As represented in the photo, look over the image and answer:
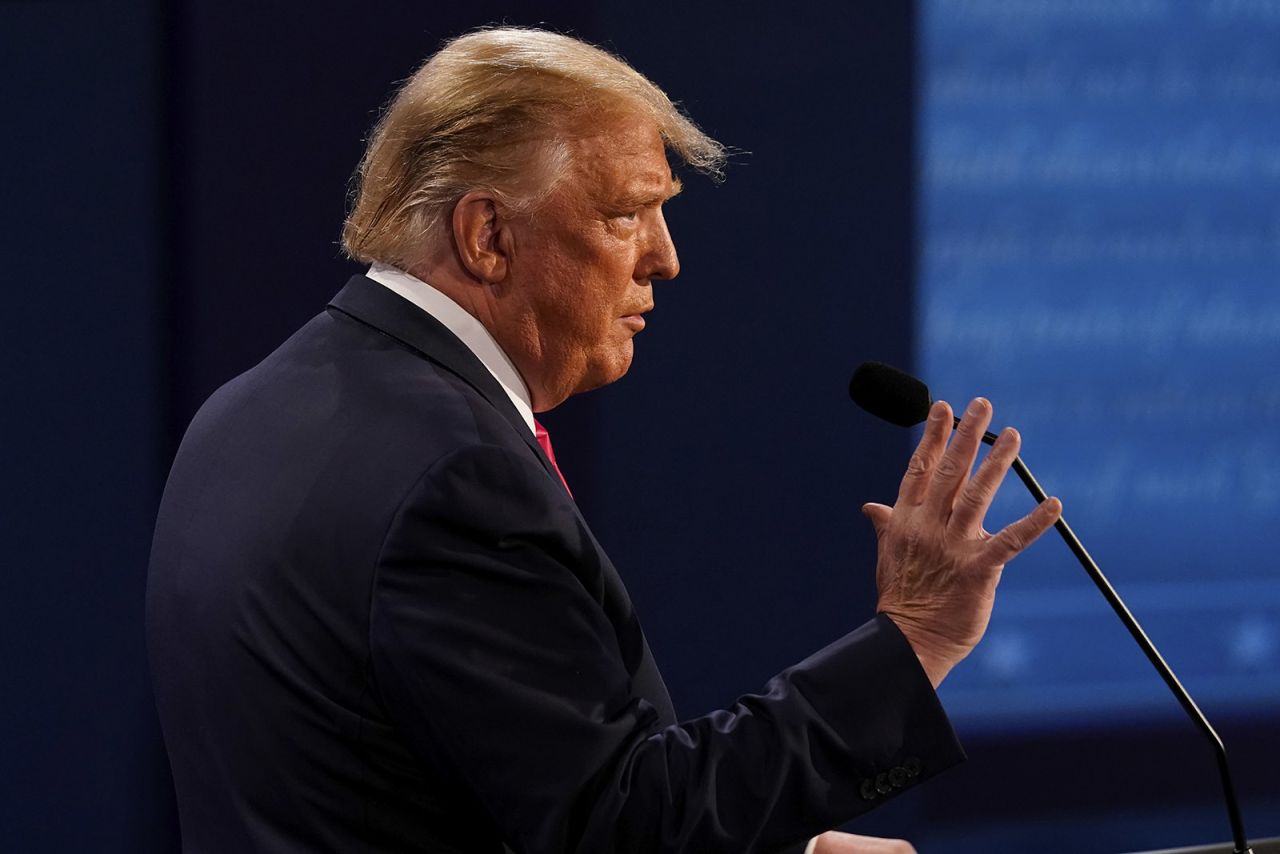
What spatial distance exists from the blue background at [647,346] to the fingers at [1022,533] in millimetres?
1326

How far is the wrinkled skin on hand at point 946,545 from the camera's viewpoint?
111 centimetres

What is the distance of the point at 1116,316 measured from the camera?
256cm

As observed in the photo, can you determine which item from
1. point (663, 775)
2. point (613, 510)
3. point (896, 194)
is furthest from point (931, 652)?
point (896, 194)

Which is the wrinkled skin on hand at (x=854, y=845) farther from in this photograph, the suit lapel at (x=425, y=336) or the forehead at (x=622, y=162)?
the forehead at (x=622, y=162)

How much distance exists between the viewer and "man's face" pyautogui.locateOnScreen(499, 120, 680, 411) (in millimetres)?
1298

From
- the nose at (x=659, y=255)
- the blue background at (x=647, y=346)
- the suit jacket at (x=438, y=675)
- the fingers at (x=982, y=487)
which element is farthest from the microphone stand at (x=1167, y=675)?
the blue background at (x=647, y=346)

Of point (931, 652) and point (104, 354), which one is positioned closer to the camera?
point (931, 652)

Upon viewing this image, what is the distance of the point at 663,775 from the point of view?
1.05m

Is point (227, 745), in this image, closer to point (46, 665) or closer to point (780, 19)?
point (46, 665)

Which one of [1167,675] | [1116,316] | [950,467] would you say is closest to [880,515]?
[950,467]

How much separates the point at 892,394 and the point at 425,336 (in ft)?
1.37

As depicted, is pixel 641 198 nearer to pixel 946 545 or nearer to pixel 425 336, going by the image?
pixel 425 336

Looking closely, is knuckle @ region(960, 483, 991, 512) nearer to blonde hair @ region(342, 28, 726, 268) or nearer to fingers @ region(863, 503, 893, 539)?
fingers @ region(863, 503, 893, 539)

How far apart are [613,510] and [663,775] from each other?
1359 millimetres
